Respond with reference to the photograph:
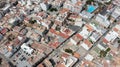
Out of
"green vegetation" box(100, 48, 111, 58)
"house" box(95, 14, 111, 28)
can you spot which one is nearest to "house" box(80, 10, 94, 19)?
"house" box(95, 14, 111, 28)

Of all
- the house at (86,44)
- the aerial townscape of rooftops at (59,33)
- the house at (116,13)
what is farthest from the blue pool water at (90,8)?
the house at (86,44)

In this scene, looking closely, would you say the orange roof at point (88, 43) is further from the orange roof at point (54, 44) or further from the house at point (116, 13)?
the house at point (116, 13)

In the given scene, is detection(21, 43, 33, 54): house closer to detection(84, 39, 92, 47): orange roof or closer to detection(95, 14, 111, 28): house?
detection(84, 39, 92, 47): orange roof

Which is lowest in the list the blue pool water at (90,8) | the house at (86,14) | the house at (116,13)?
the house at (116,13)

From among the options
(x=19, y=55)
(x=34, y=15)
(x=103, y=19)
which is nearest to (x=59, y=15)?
(x=34, y=15)

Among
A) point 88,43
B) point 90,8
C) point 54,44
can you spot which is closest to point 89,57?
point 88,43

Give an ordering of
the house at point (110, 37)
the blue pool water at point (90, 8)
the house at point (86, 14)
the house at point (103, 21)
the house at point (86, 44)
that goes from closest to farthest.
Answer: the house at point (86, 44) < the house at point (110, 37) < the house at point (103, 21) < the house at point (86, 14) < the blue pool water at point (90, 8)

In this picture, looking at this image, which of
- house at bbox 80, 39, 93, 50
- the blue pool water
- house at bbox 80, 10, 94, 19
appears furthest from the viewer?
the blue pool water

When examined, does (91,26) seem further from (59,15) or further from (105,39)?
(59,15)
